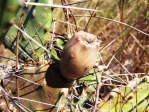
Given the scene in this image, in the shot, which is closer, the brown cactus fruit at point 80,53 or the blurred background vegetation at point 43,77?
the brown cactus fruit at point 80,53

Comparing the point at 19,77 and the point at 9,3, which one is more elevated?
the point at 9,3

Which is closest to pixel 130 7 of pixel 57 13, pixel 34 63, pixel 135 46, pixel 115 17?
pixel 115 17

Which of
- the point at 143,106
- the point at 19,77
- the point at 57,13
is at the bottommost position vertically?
the point at 143,106

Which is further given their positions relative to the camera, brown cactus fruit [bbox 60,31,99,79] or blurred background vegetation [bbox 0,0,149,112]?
blurred background vegetation [bbox 0,0,149,112]

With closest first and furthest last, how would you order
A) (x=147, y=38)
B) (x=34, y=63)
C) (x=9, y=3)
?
(x=9, y=3) < (x=34, y=63) < (x=147, y=38)

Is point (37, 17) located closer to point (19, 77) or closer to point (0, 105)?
point (19, 77)

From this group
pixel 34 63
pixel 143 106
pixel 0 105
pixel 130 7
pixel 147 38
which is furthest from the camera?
pixel 130 7

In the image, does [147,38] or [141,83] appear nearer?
[141,83]
